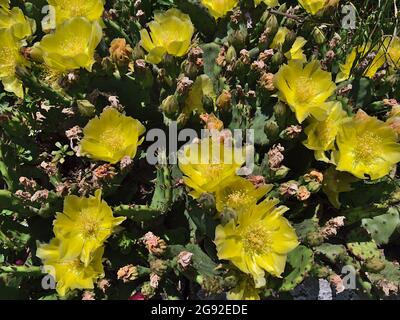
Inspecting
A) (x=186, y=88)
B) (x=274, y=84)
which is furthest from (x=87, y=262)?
(x=274, y=84)

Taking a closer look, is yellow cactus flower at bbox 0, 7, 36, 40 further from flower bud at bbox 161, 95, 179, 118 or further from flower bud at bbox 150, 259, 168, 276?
flower bud at bbox 150, 259, 168, 276

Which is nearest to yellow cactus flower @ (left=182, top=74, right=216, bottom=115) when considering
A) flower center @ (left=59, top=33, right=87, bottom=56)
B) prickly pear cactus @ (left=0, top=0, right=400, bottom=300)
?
prickly pear cactus @ (left=0, top=0, right=400, bottom=300)

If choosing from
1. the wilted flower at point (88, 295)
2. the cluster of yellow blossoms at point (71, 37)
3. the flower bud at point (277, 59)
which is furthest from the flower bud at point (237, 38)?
the wilted flower at point (88, 295)

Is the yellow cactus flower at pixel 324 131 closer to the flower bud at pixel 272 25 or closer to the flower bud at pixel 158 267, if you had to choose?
the flower bud at pixel 272 25

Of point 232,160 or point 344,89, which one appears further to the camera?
point 344,89
